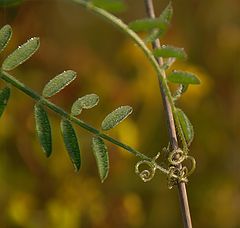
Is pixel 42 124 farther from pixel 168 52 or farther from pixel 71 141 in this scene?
pixel 168 52

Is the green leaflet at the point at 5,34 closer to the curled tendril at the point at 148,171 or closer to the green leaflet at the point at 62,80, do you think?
the green leaflet at the point at 62,80

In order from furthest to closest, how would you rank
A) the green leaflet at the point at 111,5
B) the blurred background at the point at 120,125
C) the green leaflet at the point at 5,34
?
the blurred background at the point at 120,125 → the green leaflet at the point at 5,34 → the green leaflet at the point at 111,5

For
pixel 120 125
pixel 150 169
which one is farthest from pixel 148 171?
pixel 120 125

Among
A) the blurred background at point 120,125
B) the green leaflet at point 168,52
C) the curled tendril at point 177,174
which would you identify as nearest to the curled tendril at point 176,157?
the curled tendril at point 177,174

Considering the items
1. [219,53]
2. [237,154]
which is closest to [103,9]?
[237,154]

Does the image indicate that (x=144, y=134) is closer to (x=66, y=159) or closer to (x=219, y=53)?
(x=66, y=159)

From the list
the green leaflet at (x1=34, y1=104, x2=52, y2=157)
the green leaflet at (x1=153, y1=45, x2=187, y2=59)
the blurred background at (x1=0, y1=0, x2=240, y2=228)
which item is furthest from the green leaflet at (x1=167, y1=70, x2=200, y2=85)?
the blurred background at (x1=0, y1=0, x2=240, y2=228)
